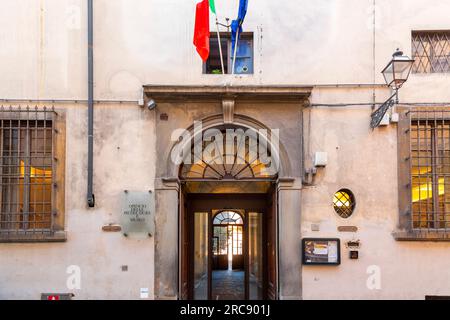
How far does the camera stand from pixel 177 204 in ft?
A: 30.5

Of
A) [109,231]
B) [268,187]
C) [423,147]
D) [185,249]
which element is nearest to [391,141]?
[423,147]

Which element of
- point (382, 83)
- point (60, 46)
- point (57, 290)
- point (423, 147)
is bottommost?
point (57, 290)

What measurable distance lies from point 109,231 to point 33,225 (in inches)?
56.1

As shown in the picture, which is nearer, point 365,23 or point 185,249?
point 365,23

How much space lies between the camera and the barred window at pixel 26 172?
9195 mm

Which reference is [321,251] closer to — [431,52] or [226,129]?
[226,129]

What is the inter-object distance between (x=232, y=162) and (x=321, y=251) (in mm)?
2365

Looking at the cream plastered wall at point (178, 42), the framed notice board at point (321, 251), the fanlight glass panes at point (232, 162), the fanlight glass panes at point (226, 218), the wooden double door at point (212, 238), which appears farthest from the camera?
the fanlight glass panes at point (226, 218)

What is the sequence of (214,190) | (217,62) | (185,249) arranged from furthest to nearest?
1. (214,190)
2. (185,249)
3. (217,62)

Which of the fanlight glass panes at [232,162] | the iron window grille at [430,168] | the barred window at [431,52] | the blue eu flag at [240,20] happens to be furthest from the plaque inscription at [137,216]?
the barred window at [431,52]

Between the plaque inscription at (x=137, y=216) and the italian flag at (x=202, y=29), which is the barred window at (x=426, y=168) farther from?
the plaque inscription at (x=137, y=216)

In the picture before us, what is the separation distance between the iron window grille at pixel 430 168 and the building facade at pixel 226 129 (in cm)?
3

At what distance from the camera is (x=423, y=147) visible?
9.35m

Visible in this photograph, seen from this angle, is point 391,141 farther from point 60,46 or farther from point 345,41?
point 60,46
